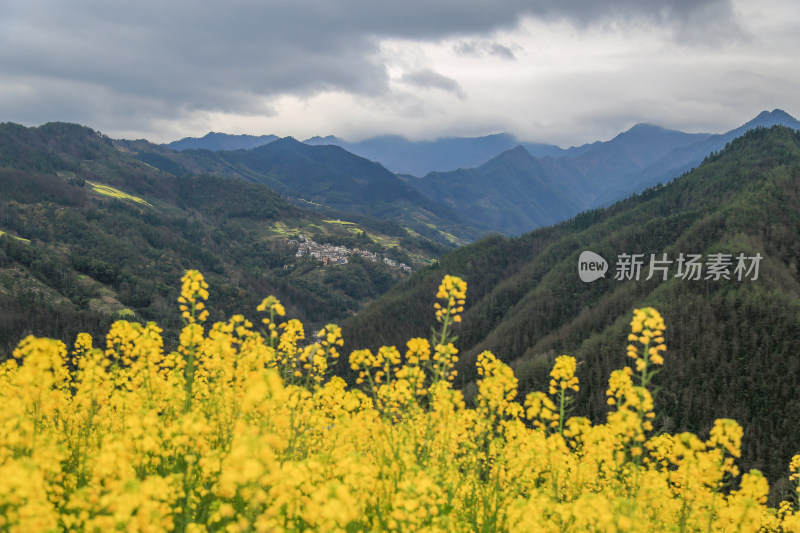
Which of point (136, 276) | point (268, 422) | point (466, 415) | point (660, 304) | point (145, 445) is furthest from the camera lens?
point (136, 276)

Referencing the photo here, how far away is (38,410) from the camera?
38.1 ft

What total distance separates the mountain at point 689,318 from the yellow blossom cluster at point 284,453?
71.0 metres

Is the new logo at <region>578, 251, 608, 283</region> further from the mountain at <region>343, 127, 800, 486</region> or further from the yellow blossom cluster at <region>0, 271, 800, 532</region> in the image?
the yellow blossom cluster at <region>0, 271, 800, 532</region>

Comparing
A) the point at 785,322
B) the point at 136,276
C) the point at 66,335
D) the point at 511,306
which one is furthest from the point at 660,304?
the point at 136,276

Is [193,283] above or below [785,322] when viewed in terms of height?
below

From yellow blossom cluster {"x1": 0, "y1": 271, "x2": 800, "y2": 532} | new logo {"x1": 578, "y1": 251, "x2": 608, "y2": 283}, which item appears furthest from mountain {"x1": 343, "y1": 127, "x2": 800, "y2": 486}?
yellow blossom cluster {"x1": 0, "y1": 271, "x2": 800, "y2": 532}

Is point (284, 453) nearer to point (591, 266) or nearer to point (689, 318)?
point (689, 318)

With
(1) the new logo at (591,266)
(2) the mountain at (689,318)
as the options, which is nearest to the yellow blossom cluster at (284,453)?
(2) the mountain at (689,318)

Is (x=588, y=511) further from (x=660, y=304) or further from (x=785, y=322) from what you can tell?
(x=660, y=304)

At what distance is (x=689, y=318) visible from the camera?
Result: 316 ft

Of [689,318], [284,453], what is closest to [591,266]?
[689,318]

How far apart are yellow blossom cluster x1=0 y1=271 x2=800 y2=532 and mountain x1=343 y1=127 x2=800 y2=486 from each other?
233ft

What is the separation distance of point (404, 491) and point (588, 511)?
3685 millimetres

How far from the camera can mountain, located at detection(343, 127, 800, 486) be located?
3127 inches
